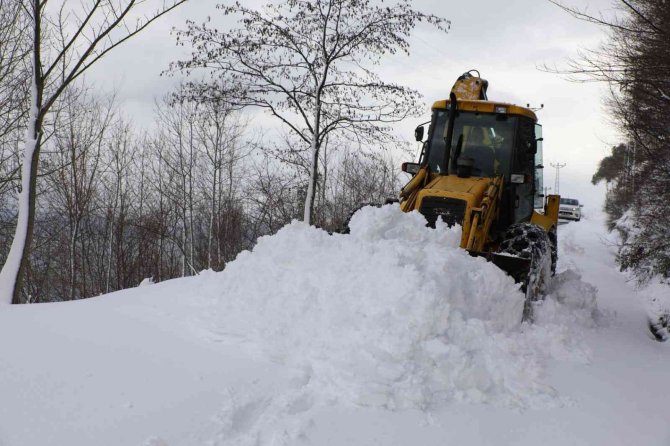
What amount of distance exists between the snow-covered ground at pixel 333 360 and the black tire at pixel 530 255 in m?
0.25

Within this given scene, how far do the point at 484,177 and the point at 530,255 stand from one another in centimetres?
162

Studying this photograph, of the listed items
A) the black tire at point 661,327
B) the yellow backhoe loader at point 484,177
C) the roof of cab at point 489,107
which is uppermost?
the roof of cab at point 489,107

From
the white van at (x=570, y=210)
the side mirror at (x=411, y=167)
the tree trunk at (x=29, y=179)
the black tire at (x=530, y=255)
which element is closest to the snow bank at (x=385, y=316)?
the black tire at (x=530, y=255)

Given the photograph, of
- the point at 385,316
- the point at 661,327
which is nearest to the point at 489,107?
the point at 385,316

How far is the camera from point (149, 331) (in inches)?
183

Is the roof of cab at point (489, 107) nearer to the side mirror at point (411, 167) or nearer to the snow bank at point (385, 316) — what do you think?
the side mirror at point (411, 167)

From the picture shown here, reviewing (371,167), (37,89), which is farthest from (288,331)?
(371,167)

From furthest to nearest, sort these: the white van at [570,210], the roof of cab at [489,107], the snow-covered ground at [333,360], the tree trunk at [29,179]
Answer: the white van at [570,210] < the roof of cab at [489,107] < the tree trunk at [29,179] < the snow-covered ground at [333,360]

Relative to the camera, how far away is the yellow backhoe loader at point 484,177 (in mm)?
6195

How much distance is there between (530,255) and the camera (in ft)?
19.0

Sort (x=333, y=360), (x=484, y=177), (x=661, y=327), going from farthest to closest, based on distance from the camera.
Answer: (x=661, y=327) → (x=484, y=177) → (x=333, y=360)

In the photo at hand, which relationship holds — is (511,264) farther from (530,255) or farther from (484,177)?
(484,177)

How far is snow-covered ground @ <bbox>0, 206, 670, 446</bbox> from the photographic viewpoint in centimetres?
332

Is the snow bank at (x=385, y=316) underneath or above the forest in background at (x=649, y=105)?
underneath
